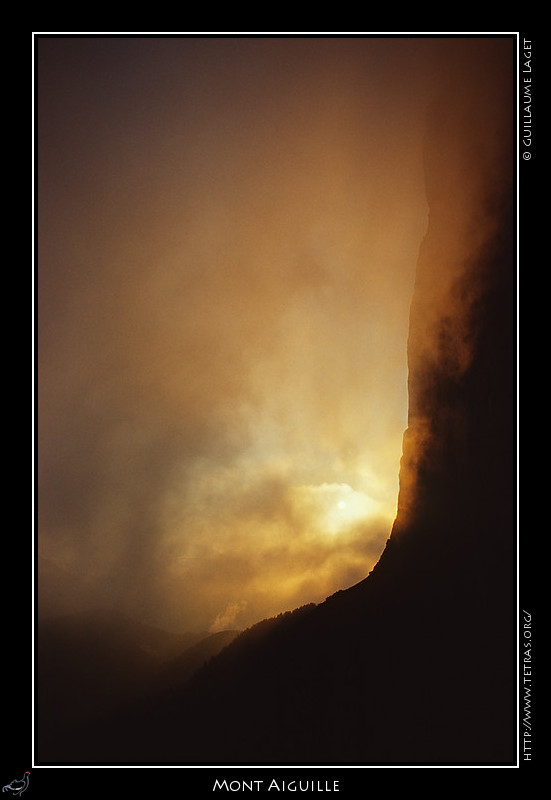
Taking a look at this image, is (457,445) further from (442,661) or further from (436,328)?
(442,661)

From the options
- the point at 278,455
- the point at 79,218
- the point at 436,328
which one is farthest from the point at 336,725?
the point at 79,218
